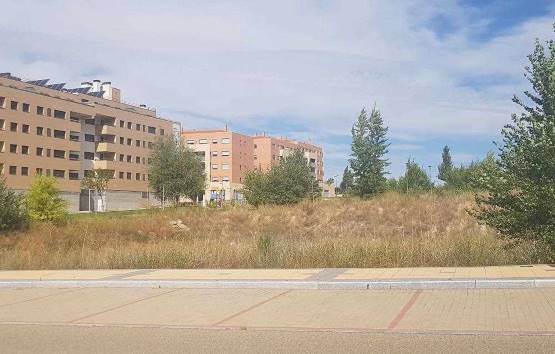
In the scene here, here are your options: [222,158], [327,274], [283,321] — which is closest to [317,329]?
[283,321]

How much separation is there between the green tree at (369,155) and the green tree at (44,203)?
89.0 ft

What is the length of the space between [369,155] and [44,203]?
2993cm

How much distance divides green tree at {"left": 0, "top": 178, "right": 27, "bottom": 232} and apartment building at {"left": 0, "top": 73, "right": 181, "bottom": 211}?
33740 mm

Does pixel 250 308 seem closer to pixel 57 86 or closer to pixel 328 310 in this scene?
pixel 328 310

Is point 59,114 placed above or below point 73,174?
above

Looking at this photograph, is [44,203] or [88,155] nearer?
[44,203]

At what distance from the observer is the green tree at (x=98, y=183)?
80812 millimetres

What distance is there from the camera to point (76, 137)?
87.2 m

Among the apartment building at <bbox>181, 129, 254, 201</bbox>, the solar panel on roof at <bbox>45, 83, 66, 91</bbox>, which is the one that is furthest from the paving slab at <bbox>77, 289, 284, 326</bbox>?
the apartment building at <bbox>181, 129, 254, 201</bbox>

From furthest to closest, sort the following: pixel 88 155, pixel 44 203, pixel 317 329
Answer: pixel 88 155
pixel 44 203
pixel 317 329

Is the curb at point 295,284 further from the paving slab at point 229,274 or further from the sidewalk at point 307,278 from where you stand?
the paving slab at point 229,274

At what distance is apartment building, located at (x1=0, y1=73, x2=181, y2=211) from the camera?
244 feet

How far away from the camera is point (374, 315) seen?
30.8 ft

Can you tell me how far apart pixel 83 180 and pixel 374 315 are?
257 feet
